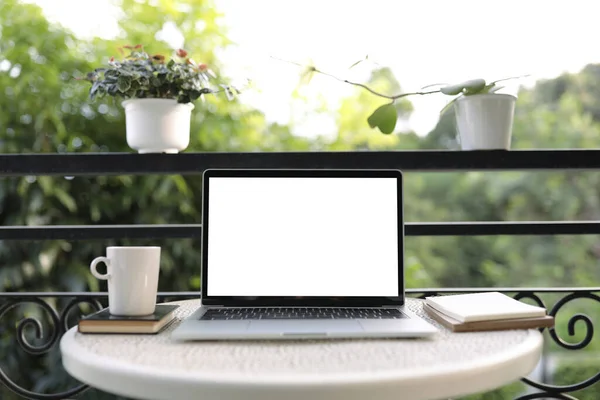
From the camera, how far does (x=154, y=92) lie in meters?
1.23

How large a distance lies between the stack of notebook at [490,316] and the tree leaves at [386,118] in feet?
1.69

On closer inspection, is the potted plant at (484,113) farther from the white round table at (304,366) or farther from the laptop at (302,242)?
the white round table at (304,366)

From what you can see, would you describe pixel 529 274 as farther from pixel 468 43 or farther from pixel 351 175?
pixel 351 175

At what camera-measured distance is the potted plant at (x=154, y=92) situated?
1.19 metres

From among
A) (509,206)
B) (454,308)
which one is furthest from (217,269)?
(509,206)

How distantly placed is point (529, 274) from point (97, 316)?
5774mm

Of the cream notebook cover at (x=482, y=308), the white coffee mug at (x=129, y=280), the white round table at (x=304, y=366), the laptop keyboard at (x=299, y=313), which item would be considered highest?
the white coffee mug at (x=129, y=280)

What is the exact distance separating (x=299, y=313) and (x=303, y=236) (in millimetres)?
138

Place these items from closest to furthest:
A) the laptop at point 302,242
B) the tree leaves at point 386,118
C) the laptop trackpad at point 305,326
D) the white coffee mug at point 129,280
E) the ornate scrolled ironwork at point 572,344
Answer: the laptop trackpad at point 305,326 → the white coffee mug at point 129,280 → the laptop at point 302,242 → the ornate scrolled ironwork at point 572,344 → the tree leaves at point 386,118

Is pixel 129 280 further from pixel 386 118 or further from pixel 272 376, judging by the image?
pixel 386 118

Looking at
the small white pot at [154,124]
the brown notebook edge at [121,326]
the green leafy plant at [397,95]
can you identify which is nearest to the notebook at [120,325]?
the brown notebook edge at [121,326]

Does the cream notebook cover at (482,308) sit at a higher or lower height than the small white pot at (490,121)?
lower

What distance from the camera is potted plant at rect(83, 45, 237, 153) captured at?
3.91 ft

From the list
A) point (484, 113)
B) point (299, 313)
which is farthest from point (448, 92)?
point (299, 313)
